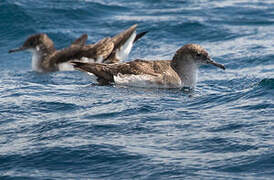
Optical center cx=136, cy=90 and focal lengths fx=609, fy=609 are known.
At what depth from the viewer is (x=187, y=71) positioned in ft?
39.4

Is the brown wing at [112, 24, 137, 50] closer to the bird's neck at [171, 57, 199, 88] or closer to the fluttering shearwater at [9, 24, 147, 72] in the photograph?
the fluttering shearwater at [9, 24, 147, 72]

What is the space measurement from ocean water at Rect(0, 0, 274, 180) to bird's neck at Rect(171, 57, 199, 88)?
0.24 meters

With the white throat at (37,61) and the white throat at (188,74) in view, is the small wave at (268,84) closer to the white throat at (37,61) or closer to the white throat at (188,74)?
the white throat at (188,74)

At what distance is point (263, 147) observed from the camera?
7.20 meters

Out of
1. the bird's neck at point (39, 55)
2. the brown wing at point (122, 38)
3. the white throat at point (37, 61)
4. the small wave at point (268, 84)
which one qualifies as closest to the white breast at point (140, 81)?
the small wave at point (268, 84)

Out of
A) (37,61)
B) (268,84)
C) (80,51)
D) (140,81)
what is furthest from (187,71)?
(37,61)

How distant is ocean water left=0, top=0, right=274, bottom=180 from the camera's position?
267 inches

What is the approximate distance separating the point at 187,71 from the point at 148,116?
11.1ft

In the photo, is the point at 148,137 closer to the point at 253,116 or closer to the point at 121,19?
the point at 253,116

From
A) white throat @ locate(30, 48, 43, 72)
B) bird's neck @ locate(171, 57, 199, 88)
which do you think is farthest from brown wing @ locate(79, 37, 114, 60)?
bird's neck @ locate(171, 57, 199, 88)

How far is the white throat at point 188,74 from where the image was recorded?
11914 millimetres

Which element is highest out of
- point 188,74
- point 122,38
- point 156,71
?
point 122,38

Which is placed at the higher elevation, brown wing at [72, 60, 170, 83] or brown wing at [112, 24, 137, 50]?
brown wing at [112, 24, 137, 50]

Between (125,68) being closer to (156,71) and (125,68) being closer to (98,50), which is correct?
(156,71)
